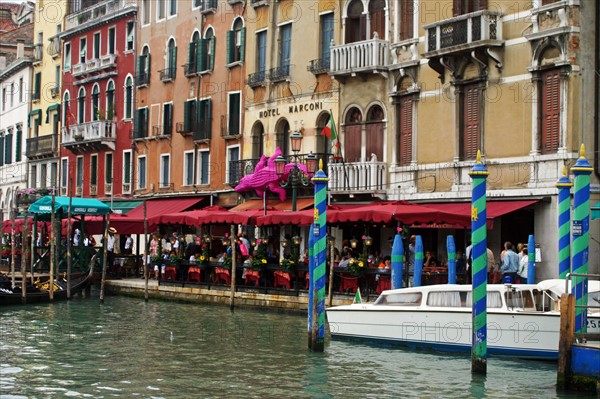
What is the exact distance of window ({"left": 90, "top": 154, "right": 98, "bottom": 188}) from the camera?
165ft

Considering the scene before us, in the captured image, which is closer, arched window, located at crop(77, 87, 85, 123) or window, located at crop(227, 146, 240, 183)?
window, located at crop(227, 146, 240, 183)

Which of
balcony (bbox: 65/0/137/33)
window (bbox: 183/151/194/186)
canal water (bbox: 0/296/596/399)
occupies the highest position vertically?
balcony (bbox: 65/0/137/33)

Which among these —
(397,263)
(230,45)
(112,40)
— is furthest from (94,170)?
(397,263)

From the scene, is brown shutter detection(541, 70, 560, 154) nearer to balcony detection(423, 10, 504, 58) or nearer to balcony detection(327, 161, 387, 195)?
balcony detection(423, 10, 504, 58)

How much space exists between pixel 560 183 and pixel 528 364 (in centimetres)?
310

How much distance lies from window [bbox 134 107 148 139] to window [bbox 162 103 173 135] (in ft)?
5.64

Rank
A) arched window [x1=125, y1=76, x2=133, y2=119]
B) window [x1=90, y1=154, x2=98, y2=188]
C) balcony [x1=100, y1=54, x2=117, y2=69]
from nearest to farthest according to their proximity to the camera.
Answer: arched window [x1=125, y1=76, x2=133, y2=119]
balcony [x1=100, y1=54, x2=117, y2=69]
window [x1=90, y1=154, x2=98, y2=188]

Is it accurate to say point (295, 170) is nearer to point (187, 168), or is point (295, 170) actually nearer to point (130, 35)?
point (187, 168)

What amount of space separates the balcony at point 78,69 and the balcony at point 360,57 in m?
20.1

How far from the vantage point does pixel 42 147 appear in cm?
5578

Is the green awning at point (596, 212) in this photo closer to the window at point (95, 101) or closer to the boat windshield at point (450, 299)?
the boat windshield at point (450, 299)

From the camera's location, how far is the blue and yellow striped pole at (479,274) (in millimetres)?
18281

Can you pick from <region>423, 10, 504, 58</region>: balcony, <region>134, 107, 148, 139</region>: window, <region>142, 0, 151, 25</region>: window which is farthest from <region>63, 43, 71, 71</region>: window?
<region>423, 10, 504, 58</region>: balcony

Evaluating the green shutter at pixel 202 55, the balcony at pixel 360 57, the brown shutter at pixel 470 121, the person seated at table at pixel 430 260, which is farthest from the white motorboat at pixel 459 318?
the green shutter at pixel 202 55
